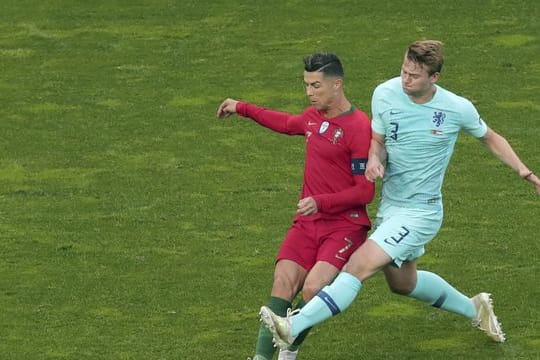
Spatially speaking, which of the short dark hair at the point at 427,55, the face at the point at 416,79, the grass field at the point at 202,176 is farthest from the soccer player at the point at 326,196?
the grass field at the point at 202,176

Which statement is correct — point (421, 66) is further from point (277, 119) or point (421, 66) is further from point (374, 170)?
point (277, 119)

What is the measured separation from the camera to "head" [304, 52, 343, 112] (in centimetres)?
937

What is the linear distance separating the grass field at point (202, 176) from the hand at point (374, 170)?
1.56 metres

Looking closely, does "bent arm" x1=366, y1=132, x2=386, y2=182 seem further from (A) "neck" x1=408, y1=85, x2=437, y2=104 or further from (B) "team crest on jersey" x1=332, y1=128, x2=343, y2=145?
(A) "neck" x1=408, y1=85, x2=437, y2=104

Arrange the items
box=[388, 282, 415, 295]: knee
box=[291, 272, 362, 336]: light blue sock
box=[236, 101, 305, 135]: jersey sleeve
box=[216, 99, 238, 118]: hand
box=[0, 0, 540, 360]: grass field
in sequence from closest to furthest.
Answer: box=[291, 272, 362, 336]: light blue sock → box=[236, 101, 305, 135]: jersey sleeve → box=[388, 282, 415, 295]: knee → box=[216, 99, 238, 118]: hand → box=[0, 0, 540, 360]: grass field

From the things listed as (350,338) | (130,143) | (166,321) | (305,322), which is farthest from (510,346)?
(130,143)

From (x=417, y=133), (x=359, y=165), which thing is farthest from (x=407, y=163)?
(x=359, y=165)

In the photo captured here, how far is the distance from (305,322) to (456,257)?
127 inches

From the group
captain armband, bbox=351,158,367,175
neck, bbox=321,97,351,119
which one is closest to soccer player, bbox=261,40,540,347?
captain armband, bbox=351,158,367,175

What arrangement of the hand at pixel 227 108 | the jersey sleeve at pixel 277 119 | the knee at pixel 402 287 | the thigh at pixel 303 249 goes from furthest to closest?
1. the hand at pixel 227 108
2. the knee at pixel 402 287
3. the jersey sleeve at pixel 277 119
4. the thigh at pixel 303 249

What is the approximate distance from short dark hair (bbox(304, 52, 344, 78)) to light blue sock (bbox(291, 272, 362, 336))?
53.0 inches

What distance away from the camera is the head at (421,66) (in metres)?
9.12

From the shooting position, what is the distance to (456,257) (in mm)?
12023

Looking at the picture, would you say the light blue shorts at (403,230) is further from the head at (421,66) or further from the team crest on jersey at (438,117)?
the head at (421,66)
